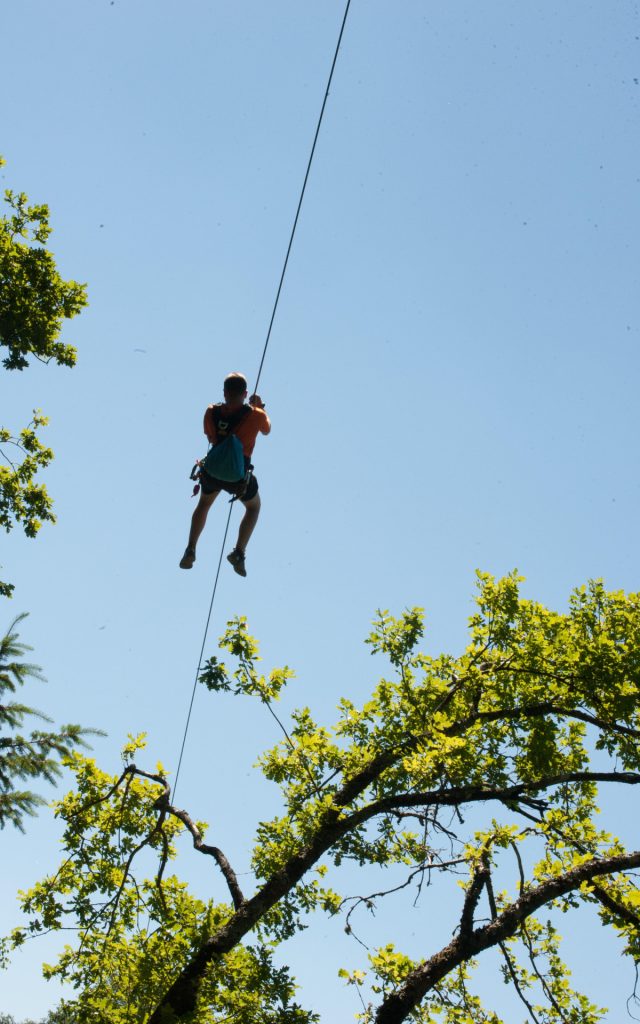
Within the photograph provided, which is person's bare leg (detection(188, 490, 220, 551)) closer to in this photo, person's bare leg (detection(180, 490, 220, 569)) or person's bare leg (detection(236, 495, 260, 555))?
person's bare leg (detection(180, 490, 220, 569))

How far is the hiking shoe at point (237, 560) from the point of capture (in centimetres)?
785

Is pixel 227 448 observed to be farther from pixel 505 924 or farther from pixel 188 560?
pixel 505 924

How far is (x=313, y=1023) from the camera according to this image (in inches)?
273

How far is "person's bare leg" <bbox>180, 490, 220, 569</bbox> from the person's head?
991 mm

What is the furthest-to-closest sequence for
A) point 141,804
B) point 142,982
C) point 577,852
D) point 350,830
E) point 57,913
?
1. point 141,804
2. point 57,913
3. point 350,830
4. point 142,982
5. point 577,852

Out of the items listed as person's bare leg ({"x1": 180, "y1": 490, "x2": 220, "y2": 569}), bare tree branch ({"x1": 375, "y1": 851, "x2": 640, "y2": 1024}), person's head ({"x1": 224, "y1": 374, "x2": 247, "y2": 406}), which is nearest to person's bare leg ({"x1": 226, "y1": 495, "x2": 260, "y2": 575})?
person's bare leg ({"x1": 180, "y1": 490, "x2": 220, "y2": 569})

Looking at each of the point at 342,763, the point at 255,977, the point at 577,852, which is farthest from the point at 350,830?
the point at 577,852

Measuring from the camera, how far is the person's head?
7148mm

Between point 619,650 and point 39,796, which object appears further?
point 39,796

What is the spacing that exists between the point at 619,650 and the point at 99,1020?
18.2 ft

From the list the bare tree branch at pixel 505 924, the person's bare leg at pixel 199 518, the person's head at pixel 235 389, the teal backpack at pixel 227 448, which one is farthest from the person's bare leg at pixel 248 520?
the bare tree branch at pixel 505 924

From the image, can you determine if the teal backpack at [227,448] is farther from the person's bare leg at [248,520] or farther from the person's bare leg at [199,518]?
the person's bare leg at [248,520]

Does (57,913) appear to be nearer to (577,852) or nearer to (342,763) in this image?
(342,763)

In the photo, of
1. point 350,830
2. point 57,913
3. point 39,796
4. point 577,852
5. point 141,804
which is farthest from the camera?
A: point 39,796
